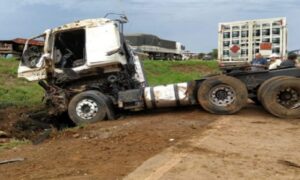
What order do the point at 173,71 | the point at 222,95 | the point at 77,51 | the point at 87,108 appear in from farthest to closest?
the point at 173,71
the point at 77,51
the point at 87,108
the point at 222,95

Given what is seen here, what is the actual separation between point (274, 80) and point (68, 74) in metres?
4.59

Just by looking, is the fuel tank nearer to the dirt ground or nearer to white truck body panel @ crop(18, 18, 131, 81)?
the dirt ground

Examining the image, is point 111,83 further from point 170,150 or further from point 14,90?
point 14,90

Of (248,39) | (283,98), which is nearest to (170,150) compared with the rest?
(283,98)

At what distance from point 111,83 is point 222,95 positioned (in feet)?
8.41

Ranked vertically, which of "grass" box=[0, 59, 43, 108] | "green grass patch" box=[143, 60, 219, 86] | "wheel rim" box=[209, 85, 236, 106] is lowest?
"green grass patch" box=[143, 60, 219, 86]

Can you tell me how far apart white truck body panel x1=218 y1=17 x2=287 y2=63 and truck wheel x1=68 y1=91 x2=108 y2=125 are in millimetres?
8533

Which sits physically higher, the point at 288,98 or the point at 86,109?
the point at 288,98

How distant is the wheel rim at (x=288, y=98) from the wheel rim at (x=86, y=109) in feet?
13.1

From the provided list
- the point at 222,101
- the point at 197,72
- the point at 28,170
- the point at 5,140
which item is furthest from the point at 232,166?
the point at 197,72

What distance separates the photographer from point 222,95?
11.7 m

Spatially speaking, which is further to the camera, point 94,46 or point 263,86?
point 94,46

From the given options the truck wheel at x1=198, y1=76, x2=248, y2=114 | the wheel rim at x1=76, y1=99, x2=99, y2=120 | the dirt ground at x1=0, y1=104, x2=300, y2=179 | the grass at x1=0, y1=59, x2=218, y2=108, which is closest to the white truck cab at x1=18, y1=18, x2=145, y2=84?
the wheel rim at x1=76, y1=99, x2=99, y2=120

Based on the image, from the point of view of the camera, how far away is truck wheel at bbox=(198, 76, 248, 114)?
1156 centimetres
